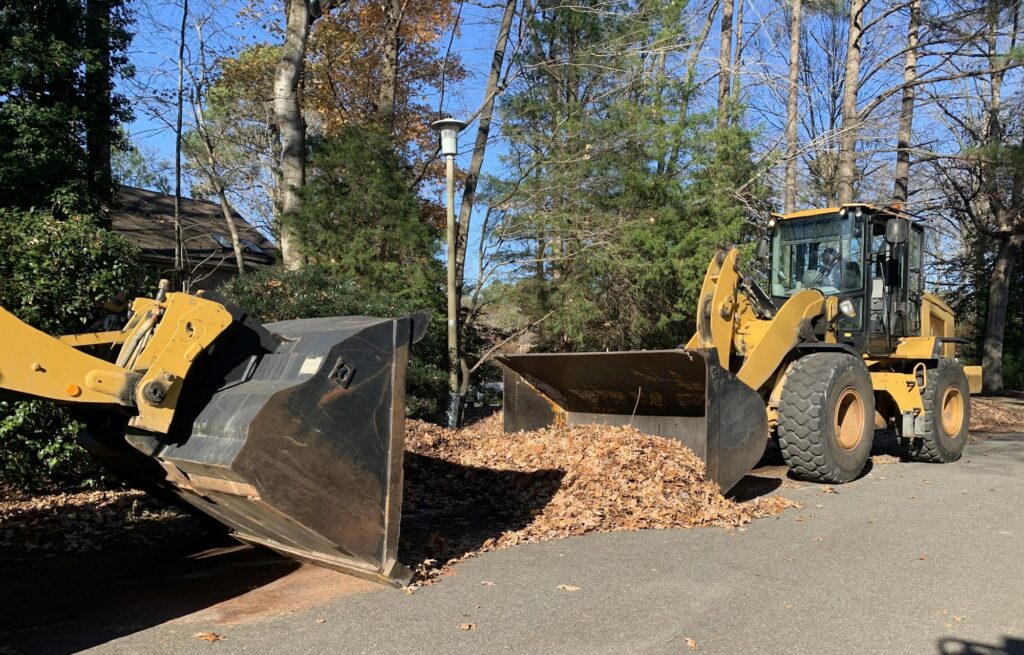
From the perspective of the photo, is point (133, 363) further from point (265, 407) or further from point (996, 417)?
point (996, 417)

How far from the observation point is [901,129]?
2181cm

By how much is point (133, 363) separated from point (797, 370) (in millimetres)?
6393

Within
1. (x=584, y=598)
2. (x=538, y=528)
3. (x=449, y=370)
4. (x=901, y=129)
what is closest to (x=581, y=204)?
(x=449, y=370)

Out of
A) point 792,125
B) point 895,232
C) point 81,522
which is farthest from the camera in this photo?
point 792,125

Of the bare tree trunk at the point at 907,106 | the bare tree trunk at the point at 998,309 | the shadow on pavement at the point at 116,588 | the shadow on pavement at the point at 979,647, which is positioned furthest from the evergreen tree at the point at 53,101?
the bare tree trunk at the point at 998,309

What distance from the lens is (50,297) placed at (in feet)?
25.4

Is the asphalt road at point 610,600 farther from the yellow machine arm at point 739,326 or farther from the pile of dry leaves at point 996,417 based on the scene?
the pile of dry leaves at point 996,417

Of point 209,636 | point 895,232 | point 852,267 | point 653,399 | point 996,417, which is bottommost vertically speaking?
point 209,636

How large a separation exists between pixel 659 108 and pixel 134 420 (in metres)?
13.4

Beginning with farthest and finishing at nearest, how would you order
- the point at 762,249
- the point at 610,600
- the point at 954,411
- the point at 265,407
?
the point at 954,411, the point at 762,249, the point at 610,600, the point at 265,407

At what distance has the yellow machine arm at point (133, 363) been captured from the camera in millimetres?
3879

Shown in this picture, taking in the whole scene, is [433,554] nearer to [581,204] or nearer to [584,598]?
[584,598]

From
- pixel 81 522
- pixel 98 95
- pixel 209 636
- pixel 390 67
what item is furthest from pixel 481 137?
pixel 209 636

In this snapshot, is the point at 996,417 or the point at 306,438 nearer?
A: the point at 306,438
